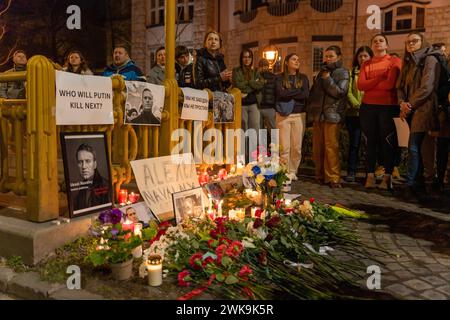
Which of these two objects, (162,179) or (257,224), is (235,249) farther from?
(162,179)

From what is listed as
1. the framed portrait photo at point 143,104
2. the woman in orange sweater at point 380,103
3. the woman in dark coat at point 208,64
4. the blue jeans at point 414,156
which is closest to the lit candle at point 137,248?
the framed portrait photo at point 143,104

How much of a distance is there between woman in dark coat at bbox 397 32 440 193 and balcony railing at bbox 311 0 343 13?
12.5 metres

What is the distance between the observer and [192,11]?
22.3m

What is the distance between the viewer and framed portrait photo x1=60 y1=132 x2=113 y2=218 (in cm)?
379

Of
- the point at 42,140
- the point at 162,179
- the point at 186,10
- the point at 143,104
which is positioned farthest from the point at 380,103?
the point at 186,10

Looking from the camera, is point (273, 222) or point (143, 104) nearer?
point (273, 222)

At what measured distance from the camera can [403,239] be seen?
4.57m

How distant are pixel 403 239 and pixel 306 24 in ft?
51.7

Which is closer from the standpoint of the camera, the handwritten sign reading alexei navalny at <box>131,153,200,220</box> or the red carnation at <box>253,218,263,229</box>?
the red carnation at <box>253,218,263,229</box>

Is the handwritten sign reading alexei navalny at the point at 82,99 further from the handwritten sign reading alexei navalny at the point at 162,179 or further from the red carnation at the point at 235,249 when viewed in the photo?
the red carnation at the point at 235,249

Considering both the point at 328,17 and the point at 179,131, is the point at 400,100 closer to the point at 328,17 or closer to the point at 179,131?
the point at 179,131

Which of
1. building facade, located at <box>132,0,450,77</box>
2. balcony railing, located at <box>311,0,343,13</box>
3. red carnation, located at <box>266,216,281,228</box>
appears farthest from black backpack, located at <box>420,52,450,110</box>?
balcony railing, located at <box>311,0,343,13</box>

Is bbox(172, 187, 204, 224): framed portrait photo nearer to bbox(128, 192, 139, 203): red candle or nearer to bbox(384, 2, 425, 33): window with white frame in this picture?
bbox(128, 192, 139, 203): red candle

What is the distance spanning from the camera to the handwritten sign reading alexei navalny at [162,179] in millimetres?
4586
